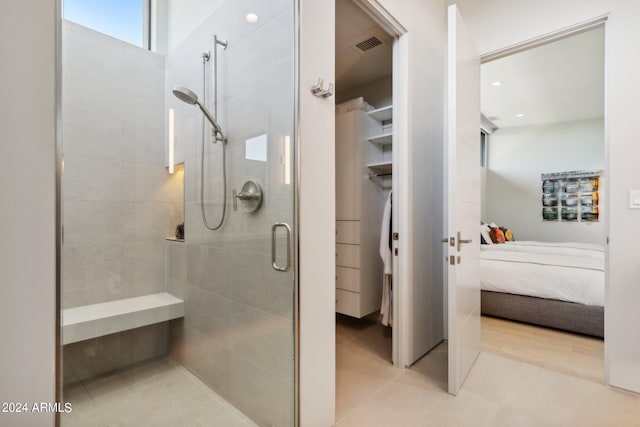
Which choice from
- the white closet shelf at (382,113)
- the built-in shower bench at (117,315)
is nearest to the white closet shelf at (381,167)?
the white closet shelf at (382,113)

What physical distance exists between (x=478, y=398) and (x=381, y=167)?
186cm

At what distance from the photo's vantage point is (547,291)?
112 inches

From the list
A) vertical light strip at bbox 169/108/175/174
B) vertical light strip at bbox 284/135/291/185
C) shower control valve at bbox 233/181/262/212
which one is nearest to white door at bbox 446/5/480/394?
Result: vertical light strip at bbox 284/135/291/185

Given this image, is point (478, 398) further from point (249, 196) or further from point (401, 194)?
point (249, 196)

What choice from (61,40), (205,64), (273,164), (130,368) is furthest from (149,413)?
(205,64)

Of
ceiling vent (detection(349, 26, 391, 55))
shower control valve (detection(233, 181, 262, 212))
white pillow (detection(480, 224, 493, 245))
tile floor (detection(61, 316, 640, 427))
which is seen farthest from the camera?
white pillow (detection(480, 224, 493, 245))

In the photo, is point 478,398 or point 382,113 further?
point 382,113

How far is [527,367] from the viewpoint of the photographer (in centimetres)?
212

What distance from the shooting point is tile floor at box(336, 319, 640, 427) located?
5.12ft

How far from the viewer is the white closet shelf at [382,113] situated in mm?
2782

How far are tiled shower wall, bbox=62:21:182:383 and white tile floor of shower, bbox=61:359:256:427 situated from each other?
0.23 feet

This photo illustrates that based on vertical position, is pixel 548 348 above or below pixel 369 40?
below

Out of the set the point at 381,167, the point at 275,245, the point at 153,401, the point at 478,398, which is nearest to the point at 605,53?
the point at 381,167
